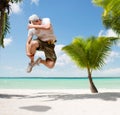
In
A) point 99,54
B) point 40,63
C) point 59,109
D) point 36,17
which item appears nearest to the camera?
point 36,17

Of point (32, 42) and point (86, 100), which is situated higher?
point (32, 42)

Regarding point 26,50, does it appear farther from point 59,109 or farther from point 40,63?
point 59,109

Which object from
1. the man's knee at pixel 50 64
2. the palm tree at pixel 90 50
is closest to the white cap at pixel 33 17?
the man's knee at pixel 50 64

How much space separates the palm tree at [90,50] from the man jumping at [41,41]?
11.1 m

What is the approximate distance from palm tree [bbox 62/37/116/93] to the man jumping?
11.1 m

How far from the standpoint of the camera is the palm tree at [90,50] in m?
21.4

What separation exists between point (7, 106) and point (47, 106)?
5.31 feet

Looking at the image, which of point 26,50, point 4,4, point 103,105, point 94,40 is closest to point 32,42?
point 26,50

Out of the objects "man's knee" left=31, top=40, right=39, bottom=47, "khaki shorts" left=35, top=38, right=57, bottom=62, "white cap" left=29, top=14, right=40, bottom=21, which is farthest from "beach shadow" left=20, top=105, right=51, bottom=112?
"white cap" left=29, top=14, right=40, bottom=21

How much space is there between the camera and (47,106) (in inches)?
620

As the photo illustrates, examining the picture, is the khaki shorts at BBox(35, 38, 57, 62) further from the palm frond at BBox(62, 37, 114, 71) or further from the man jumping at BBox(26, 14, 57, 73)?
the palm frond at BBox(62, 37, 114, 71)

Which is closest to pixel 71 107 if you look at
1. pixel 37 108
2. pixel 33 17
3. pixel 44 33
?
pixel 37 108

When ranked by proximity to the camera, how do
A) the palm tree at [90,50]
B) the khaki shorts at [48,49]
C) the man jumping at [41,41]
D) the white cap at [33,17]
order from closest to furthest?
the white cap at [33,17]
the man jumping at [41,41]
the khaki shorts at [48,49]
the palm tree at [90,50]

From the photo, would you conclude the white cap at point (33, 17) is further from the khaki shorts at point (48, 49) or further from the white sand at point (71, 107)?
the white sand at point (71, 107)
